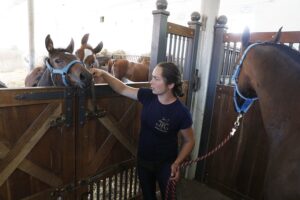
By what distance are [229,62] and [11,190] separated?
2.41 metres

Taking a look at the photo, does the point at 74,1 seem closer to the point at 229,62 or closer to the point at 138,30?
the point at 138,30

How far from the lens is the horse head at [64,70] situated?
1427 millimetres

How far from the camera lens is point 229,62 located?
101 inches

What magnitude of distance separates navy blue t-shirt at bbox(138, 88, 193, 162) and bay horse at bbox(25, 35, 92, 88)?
44 cm

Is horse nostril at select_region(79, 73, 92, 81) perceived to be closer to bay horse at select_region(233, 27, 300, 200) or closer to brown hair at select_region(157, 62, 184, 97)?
brown hair at select_region(157, 62, 184, 97)

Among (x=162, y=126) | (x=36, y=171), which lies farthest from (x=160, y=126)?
(x=36, y=171)

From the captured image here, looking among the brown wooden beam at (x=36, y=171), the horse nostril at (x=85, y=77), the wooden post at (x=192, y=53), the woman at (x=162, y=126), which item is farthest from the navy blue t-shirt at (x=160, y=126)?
the wooden post at (x=192, y=53)

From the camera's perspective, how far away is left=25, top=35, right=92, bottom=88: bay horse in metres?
1.43

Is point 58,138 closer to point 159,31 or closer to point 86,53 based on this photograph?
point 159,31

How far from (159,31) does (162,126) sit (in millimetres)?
926

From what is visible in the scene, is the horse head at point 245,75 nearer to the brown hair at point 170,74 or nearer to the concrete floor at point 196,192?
the brown hair at point 170,74

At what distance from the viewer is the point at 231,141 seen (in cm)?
241

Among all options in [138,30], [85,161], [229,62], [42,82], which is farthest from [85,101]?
[138,30]

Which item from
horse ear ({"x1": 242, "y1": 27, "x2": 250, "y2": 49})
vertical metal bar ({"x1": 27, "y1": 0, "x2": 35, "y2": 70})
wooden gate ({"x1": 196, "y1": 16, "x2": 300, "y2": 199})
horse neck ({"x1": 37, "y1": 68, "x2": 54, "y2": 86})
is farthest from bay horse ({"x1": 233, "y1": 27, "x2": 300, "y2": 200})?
vertical metal bar ({"x1": 27, "y1": 0, "x2": 35, "y2": 70})
